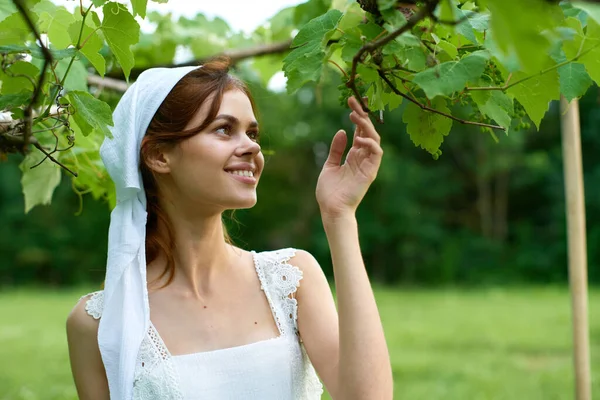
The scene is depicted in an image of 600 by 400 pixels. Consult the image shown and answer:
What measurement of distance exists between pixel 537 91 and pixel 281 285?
1.20m

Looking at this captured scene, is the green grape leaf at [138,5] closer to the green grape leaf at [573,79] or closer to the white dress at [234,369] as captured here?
the green grape leaf at [573,79]

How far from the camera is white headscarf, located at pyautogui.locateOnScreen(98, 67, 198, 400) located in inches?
85.7

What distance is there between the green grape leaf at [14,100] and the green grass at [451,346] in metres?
6.84

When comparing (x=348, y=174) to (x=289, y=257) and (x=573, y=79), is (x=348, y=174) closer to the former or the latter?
(x=573, y=79)

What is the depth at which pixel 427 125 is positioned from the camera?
62.3 inches

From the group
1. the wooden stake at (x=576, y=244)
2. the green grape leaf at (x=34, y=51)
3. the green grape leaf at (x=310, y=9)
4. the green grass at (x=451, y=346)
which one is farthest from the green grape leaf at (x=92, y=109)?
the green grass at (x=451, y=346)

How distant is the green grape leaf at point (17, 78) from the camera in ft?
5.15

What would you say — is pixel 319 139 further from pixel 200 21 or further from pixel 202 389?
pixel 202 389

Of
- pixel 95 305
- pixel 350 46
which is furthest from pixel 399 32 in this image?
pixel 95 305

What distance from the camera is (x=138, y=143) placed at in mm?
2297

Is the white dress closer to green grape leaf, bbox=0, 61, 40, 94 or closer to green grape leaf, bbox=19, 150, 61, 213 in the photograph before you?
Result: green grape leaf, bbox=19, 150, 61, 213

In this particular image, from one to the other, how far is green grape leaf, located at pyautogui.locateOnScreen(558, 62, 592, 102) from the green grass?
23.9 ft

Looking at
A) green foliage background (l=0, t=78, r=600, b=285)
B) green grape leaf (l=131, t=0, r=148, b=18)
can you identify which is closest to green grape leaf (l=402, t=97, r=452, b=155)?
green grape leaf (l=131, t=0, r=148, b=18)

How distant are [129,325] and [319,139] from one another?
25.4m
